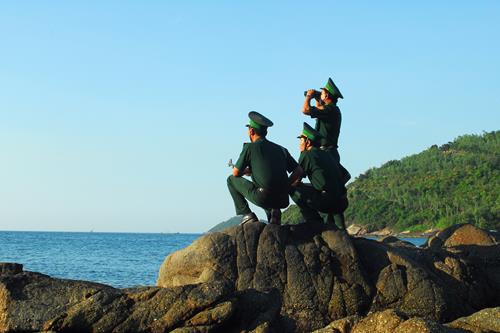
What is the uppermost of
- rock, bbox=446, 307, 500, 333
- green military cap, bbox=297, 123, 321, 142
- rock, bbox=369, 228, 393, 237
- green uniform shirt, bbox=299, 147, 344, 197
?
rock, bbox=369, 228, 393, 237

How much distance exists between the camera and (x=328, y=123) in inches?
621

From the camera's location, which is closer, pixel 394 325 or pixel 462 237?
pixel 394 325

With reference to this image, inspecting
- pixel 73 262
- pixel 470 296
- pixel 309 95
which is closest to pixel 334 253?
pixel 470 296

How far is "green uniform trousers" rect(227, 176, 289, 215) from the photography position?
45.7 ft

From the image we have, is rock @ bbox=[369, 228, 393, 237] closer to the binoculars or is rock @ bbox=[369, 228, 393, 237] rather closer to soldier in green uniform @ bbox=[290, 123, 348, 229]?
the binoculars

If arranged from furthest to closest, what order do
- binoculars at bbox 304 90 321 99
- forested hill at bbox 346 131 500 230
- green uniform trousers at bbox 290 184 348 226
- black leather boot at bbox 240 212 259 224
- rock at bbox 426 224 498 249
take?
forested hill at bbox 346 131 500 230
rock at bbox 426 224 498 249
binoculars at bbox 304 90 321 99
green uniform trousers at bbox 290 184 348 226
black leather boot at bbox 240 212 259 224

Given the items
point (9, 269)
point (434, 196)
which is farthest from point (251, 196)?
point (434, 196)

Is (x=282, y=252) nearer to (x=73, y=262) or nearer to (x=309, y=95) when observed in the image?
(x=309, y=95)

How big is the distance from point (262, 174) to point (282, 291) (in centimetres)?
202

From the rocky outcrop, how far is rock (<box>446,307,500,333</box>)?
2188 millimetres

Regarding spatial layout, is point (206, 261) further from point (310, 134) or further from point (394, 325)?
point (394, 325)

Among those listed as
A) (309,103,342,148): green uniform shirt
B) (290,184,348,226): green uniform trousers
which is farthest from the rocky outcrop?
(309,103,342,148): green uniform shirt

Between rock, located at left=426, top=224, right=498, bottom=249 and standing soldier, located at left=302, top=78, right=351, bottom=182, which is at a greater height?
standing soldier, located at left=302, top=78, right=351, bottom=182

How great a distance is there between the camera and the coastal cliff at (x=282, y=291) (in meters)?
9.84
